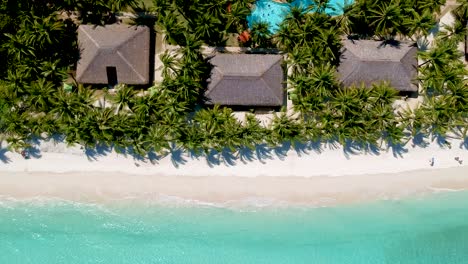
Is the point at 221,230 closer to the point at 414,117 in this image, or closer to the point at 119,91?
the point at 119,91

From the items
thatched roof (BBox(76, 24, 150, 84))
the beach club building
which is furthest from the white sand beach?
thatched roof (BBox(76, 24, 150, 84))

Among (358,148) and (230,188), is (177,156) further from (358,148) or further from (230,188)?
(358,148)

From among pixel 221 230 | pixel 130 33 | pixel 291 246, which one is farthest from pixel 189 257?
pixel 130 33

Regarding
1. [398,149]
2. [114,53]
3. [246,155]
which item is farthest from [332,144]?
[114,53]

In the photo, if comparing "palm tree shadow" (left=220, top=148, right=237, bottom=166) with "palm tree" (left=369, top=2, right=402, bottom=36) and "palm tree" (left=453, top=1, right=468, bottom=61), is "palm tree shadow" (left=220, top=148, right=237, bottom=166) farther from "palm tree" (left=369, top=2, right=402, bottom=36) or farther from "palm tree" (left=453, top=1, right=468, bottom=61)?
"palm tree" (left=453, top=1, right=468, bottom=61)

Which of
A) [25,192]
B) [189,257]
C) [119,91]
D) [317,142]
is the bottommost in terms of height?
[189,257]

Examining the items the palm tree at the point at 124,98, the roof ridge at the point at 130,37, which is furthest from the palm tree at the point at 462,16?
the palm tree at the point at 124,98
